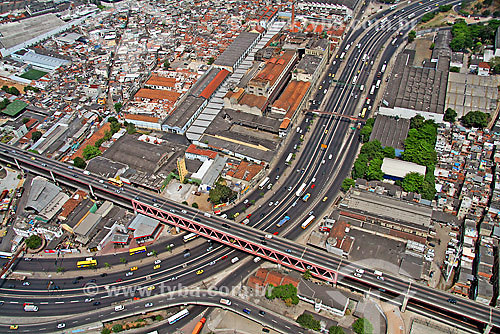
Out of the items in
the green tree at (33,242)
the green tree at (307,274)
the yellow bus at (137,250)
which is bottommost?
the green tree at (33,242)

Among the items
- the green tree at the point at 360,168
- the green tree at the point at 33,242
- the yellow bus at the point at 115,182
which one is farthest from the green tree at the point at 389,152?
the green tree at the point at 33,242

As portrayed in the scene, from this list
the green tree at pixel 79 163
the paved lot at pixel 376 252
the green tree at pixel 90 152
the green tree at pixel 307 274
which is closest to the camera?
the green tree at pixel 307 274

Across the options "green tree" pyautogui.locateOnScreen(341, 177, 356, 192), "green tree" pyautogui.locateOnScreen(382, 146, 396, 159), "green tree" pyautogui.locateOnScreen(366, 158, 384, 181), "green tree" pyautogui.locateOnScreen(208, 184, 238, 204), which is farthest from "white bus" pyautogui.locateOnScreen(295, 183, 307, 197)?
"green tree" pyautogui.locateOnScreen(382, 146, 396, 159)

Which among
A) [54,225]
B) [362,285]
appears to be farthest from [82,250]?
[362,285]

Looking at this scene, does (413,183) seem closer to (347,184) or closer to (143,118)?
(347,184)

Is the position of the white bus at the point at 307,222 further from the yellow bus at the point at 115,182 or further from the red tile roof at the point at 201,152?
the yellow bus at the point at 115,182

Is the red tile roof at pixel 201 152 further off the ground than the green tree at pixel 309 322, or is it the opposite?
the red tile roof at pixel 201 152

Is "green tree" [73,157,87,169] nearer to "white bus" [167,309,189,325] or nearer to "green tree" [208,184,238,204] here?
"green tree" [208,184,238,204]
